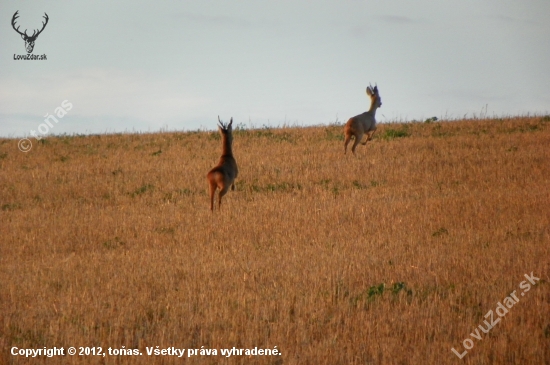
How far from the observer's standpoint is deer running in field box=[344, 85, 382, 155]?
2059 cm

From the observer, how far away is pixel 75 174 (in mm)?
19719

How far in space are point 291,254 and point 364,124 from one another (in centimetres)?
1088

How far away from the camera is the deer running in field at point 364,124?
20.6 meters

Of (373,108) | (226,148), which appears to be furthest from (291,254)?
(373,108)

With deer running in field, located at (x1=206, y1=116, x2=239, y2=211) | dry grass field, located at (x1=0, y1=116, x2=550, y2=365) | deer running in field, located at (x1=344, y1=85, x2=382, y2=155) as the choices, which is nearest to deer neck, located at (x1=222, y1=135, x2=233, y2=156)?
deer running in field, located at (x1=206, y1=116, x2=239, y2=211)

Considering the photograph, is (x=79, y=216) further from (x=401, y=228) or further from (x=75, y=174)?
(x=401, y=228)

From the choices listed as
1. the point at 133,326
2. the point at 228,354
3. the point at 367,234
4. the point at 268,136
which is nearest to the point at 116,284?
the point at 133,326

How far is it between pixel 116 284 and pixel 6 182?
36.6 ft

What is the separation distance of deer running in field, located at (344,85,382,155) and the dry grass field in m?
0.53
